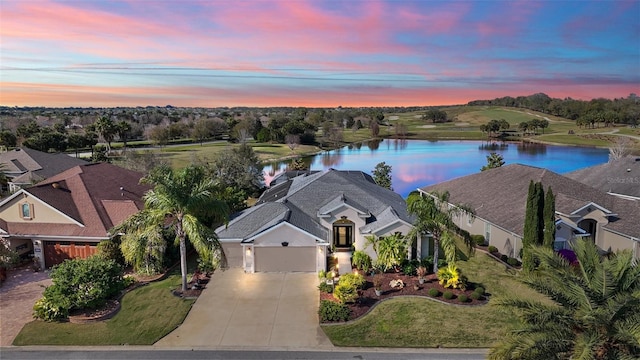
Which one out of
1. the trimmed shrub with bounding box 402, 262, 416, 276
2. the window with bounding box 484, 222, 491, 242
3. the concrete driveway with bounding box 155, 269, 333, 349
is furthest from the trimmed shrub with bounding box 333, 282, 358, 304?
the window with bounding box 484, 222, 491, 242

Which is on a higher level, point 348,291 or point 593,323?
point 593,323

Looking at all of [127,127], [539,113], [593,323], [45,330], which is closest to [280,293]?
[45,330]

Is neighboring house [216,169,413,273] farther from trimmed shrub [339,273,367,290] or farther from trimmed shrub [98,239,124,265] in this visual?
trimmed shrub [98,239,124,265]

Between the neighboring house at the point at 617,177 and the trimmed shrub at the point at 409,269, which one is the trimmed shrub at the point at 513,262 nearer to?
the trimmed shrub at the point at 409,269

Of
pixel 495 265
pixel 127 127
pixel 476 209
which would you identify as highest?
pixel 127 127

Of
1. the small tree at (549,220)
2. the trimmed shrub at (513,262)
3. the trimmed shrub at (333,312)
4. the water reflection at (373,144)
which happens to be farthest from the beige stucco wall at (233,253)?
the water reflection at (373,144)

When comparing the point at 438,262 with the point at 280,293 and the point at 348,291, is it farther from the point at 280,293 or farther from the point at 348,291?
the point at 280,293

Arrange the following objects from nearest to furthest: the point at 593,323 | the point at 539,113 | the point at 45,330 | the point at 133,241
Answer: the point at 593,323, the point at 45,330, the point at 133,241, the point at 539,113

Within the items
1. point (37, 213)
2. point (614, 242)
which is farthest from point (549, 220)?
point (37, 213)
